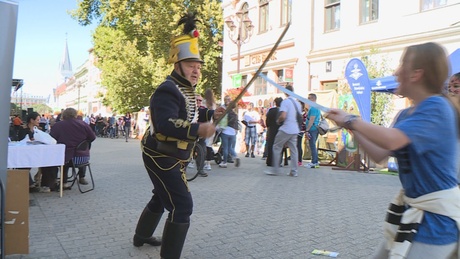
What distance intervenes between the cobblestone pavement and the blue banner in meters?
1.88

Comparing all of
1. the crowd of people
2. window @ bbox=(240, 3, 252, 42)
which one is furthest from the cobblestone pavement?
window @ bbox=(240, 3, 252, 42)

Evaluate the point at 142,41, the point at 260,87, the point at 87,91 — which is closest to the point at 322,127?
the point at 260,87

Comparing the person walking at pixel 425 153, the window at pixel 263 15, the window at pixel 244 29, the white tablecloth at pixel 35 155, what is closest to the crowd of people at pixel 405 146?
the person walking at pixel 425 153

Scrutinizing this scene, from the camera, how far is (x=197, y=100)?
3.41 metres

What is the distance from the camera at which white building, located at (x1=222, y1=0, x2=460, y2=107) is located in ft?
44.5

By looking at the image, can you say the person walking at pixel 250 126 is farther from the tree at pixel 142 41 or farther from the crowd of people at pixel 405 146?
the tree at pixel 142 41

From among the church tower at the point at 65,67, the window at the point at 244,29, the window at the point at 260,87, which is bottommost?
the window at the point at 260,87

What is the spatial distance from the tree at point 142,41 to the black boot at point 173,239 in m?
23.4

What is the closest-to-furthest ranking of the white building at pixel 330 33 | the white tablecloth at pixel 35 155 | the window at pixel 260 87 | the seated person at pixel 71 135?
1. the white tablecloth at pixel 35 155
2. the seated person at pixel 71 135
3. the white building at pixel 330 33
4. the window at pixel 260 87

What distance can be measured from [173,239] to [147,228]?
904 millimetres

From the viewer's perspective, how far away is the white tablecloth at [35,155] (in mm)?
6043

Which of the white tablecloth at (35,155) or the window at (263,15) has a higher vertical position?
the window at (263,15)

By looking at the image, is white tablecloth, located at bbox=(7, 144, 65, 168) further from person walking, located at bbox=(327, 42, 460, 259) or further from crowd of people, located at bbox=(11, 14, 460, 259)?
person walking, located at bbox=(327, 42, 460, 259)

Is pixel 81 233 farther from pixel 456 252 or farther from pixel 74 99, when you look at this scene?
pixel 74 99
